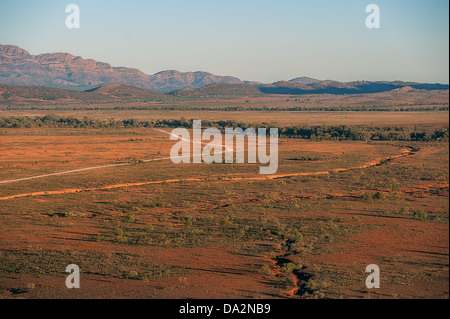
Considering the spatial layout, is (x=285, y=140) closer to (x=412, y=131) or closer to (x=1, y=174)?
(x=412, y=131)

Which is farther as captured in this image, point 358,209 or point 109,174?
point 109,174

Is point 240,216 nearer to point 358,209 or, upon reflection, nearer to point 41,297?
point 358,209

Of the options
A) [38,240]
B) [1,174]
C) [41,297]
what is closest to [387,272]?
[41,297]

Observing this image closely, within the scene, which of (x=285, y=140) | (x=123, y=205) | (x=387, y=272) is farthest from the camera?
(x=285, y=140)

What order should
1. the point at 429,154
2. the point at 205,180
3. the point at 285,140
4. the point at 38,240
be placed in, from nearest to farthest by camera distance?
the point at 38,240 → the point at 205,180 → the point at 429,154 → the point at 285,140

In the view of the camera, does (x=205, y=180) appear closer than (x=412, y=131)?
Yes

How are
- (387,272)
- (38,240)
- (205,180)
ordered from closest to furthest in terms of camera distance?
(387,272) < (38,240) < (205,180)

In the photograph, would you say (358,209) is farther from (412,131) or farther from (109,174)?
(412,131)
